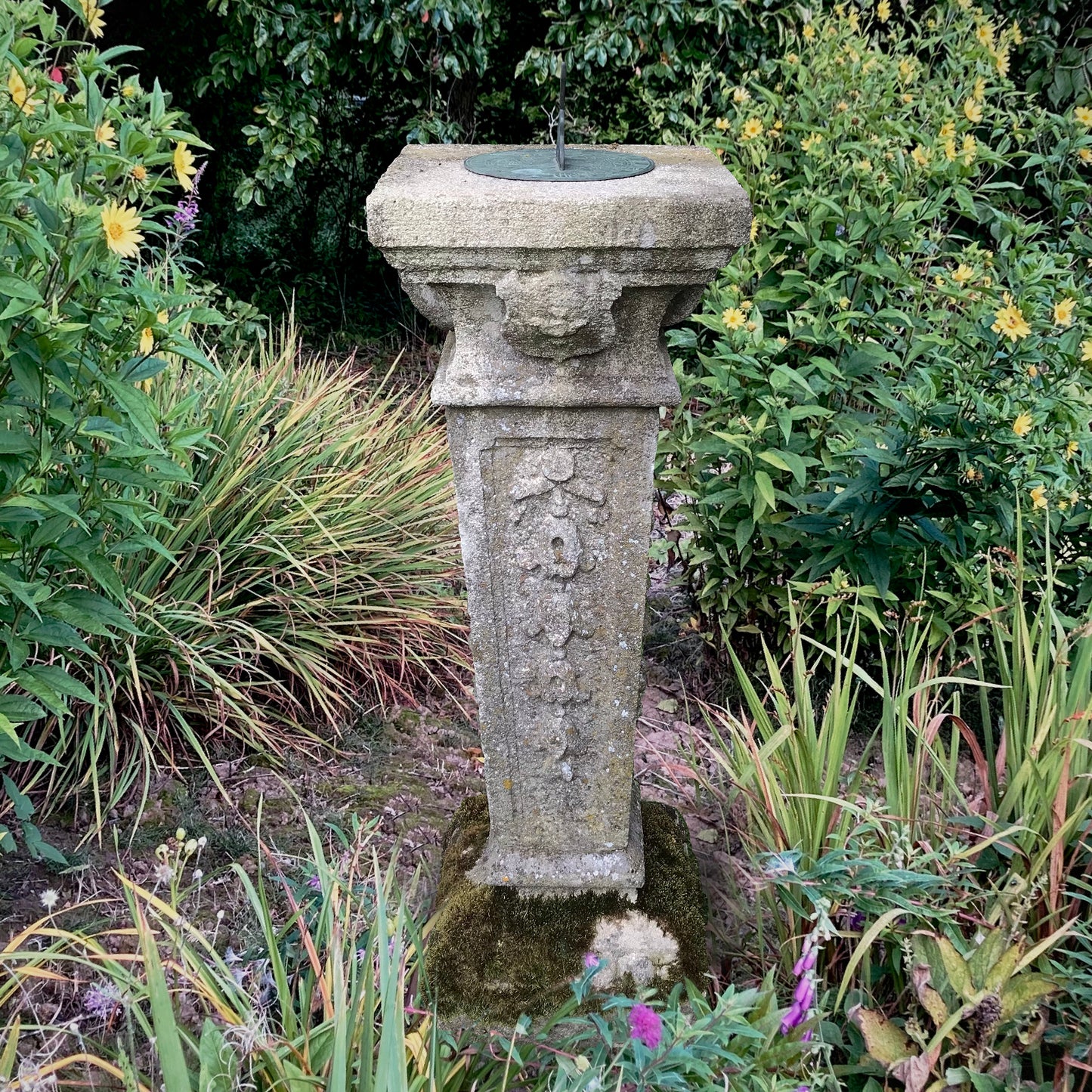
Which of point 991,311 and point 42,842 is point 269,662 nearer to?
point 42,842

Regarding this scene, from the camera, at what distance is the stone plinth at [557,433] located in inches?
57.4

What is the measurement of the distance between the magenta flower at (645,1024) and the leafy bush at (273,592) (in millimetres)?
1421

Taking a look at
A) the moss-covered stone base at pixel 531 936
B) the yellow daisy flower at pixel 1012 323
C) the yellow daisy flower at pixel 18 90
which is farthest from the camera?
the yellow daisy flower at pixel 1012 323

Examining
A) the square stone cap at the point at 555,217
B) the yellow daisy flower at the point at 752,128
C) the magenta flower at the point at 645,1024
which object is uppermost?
the yellow daisy flower at the point at 752,128

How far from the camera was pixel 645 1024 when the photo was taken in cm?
139

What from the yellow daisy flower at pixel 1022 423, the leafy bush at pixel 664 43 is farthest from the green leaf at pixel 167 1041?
the leafy bush at pixel 664 43

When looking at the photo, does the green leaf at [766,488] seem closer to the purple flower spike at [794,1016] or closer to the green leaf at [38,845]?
the purple flower spike at [794,1016]

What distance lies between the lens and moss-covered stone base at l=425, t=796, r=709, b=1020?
6.20 feet

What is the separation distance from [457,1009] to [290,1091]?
0.62m

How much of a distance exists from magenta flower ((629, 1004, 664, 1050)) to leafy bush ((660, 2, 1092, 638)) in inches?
50.8

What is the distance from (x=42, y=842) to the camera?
2100 mm

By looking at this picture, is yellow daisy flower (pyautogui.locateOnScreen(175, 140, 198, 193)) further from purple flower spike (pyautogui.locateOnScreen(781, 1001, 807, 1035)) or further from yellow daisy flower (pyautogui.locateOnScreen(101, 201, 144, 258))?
purple flower spike (pyautogui.locateOnScreen(781, 1001, 807, 1035))

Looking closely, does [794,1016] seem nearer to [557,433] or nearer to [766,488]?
[557,433]

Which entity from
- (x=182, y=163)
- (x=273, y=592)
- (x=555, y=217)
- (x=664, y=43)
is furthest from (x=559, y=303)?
(x=664, y=43)
